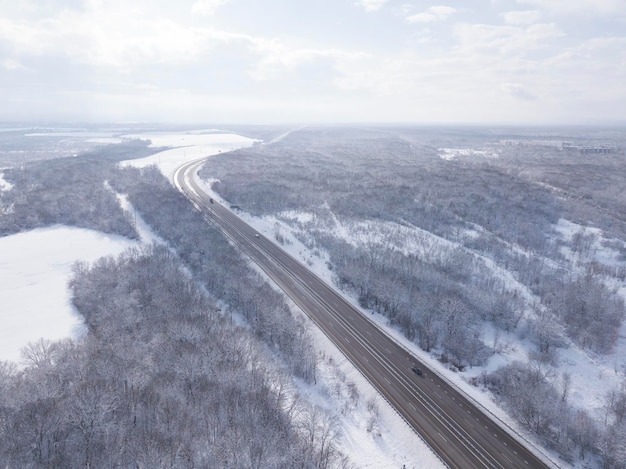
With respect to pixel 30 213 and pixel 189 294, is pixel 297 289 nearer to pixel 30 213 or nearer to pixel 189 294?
pixel 189 294

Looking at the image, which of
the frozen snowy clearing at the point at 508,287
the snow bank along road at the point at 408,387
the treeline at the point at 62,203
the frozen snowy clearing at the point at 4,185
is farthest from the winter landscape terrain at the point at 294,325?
the frozen snowy clearing at the point at 4,185

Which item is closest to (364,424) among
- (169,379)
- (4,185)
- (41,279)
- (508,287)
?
(169,379)

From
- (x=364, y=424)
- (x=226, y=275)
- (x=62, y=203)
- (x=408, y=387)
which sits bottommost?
(x=364, y=424)

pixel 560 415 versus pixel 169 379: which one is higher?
pixel 169 379

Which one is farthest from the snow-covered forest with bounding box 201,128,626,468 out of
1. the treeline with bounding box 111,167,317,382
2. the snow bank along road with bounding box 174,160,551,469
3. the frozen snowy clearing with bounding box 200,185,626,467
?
the treeline with bounding box 111,167,317,382

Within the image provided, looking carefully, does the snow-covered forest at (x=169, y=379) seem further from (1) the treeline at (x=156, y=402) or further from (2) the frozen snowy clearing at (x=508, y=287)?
(2) the frozen snowy clearing at (x=508, y=287)

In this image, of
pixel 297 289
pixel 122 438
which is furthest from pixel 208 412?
pixel 297 289

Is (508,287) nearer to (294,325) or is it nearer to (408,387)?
(408,387)
